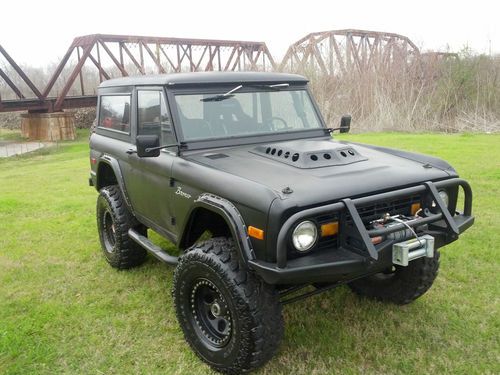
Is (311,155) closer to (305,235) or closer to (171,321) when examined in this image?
(305,235)

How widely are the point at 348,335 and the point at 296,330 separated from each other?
1.24 feet

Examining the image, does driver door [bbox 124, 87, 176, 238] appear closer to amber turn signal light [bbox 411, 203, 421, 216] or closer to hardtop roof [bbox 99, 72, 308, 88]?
hardtop roof [bbox 99, 72, 308, 88]

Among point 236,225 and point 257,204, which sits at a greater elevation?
point 257,204

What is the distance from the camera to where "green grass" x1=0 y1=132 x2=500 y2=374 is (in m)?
3.07

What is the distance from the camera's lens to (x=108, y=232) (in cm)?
493

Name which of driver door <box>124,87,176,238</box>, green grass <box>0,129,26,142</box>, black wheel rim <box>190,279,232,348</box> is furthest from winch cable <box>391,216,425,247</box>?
green grass <box>0,129,26,142</box>

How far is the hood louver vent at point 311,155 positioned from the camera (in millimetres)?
3081

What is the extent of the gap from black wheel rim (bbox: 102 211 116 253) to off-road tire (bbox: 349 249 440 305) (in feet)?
8.21

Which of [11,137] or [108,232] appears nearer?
[108,232]

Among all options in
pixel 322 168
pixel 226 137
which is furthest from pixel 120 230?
pixel 322 168

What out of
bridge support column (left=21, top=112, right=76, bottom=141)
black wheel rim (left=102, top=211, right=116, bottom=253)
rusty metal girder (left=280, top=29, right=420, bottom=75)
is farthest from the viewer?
bridge support column (left=21, top=112, right=76, bottom=141)

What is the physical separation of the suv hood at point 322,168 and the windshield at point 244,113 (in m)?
0.22

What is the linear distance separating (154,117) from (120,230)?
48.2 inches

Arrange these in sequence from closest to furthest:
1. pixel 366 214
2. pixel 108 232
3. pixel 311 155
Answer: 1. pixel 366 214
2. pixel 311 155
3. pixel 108 232
